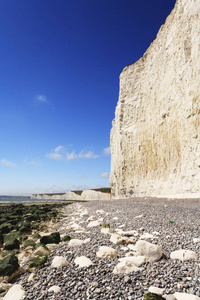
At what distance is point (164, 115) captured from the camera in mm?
22188

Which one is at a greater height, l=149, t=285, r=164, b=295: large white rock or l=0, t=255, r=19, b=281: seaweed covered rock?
l=149, t=285, r=164, b=295: large white rock

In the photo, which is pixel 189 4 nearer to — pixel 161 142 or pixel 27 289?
pixel 161 142

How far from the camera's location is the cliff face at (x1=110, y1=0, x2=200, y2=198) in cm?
1667

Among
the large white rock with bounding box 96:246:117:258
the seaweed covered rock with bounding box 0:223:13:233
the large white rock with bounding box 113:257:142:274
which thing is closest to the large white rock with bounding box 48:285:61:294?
the large white rock with bounding box 113:257:142:274

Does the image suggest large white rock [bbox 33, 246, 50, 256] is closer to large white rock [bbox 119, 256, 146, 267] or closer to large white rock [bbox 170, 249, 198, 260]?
large white rock [bbox 119, 256, 146, 267]

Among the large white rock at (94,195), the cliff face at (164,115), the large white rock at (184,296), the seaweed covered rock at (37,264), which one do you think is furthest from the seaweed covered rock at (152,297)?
the large white rock at (94,195)

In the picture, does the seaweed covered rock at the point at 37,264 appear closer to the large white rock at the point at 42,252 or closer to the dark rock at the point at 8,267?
the dark rock at the point at 8,267

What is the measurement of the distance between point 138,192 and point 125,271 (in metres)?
25.9

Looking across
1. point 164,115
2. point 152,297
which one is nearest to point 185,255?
point 152,297

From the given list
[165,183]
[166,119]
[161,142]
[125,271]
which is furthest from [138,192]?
[125,271]

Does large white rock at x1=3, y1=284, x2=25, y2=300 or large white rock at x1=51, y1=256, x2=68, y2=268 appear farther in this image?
large white rock at x1=51, y1=256, x2=68, y2=268

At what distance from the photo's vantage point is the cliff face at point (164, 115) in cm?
→ 1667

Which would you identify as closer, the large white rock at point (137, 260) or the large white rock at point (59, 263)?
the large white rock at point (137, 260)

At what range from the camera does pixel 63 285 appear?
7.81 feet
